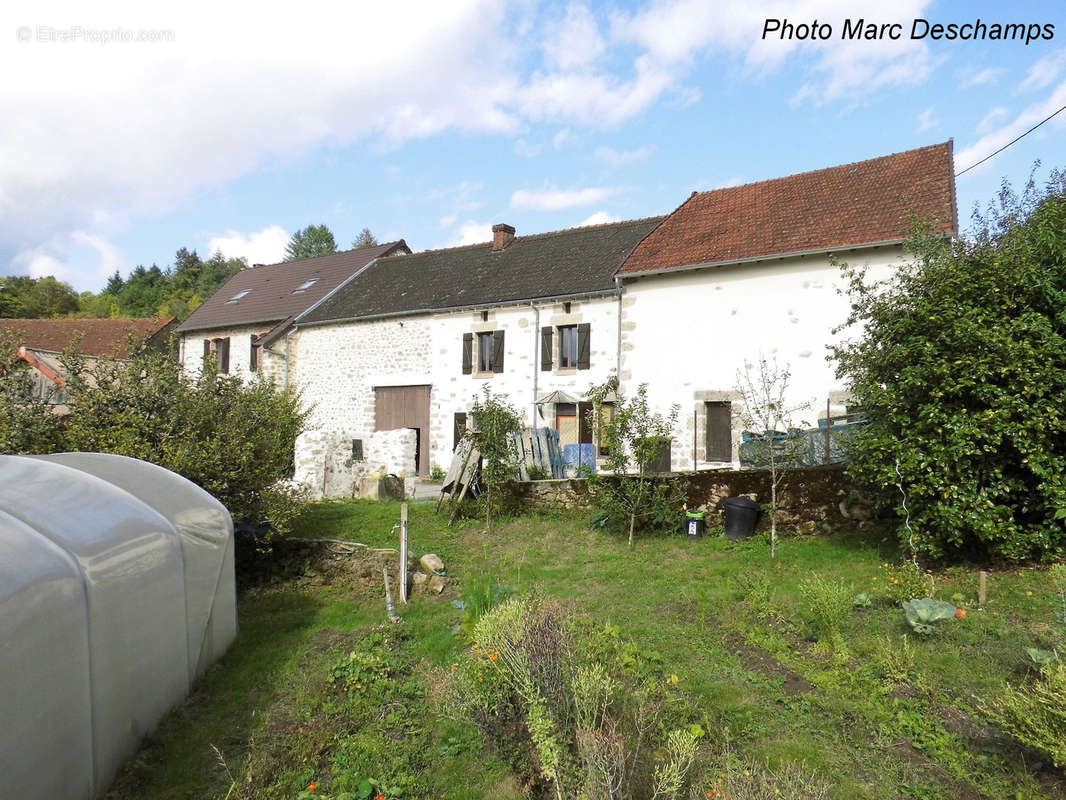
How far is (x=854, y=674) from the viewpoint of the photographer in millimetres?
5480

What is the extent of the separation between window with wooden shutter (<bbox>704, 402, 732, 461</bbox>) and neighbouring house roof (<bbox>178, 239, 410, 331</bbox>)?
608 inches

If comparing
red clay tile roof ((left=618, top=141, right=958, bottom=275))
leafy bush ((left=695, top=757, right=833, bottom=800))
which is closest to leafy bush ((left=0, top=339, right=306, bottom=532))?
leafy bush ((left=695, top=757, right=833, bottom=800))

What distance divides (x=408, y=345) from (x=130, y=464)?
14.3 m

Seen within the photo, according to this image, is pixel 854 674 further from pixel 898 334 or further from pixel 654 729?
pixel 898 334

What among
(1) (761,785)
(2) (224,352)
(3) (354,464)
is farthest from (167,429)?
(2) (224,352)

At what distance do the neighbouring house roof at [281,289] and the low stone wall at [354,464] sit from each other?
268 inches

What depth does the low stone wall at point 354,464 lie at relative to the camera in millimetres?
18239

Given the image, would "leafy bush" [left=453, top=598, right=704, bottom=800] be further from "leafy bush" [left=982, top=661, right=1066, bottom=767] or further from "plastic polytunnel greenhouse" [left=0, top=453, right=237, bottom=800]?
"plastic polytunnel greenhouse" [left=0, top=453, right=237, bottom=800]

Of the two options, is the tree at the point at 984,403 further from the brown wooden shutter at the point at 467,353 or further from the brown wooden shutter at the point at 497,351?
the brown wooden shutter at the point at 467,353

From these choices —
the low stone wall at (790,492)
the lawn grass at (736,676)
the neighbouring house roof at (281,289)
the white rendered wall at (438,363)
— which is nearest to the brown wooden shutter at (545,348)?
the white rendered wall at (438,363)

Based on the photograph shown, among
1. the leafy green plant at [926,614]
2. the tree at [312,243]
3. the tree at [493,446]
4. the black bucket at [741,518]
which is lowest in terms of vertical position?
the leafy green plant at [926,614]

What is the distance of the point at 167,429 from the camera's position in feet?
28.7

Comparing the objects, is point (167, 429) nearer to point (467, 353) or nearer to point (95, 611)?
point (95, 611)

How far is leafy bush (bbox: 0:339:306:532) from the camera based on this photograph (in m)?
8.35
